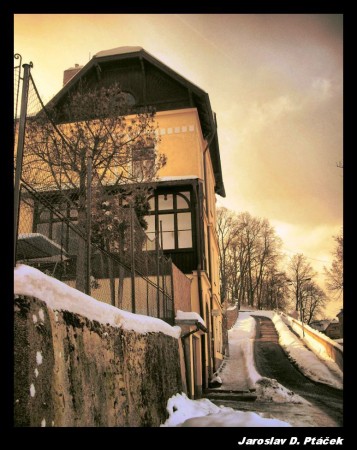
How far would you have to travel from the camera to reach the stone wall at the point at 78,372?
11.5 feet

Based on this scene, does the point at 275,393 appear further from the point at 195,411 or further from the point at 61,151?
the point at 61,151

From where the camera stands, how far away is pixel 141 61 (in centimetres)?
1927

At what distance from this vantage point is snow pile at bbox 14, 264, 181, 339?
3695 millimetres

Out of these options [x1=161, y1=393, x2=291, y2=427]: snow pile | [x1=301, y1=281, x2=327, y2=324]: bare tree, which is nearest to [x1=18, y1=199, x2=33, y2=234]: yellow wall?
[x1=161, y1=393, x2=291, y2=427]: snow pile

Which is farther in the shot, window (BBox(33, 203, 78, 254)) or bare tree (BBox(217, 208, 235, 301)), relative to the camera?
bare tree (BBox(217, 208, 235, 301))

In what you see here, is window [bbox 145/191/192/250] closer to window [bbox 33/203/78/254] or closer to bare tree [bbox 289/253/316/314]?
window [bbox 33/203/78/254]


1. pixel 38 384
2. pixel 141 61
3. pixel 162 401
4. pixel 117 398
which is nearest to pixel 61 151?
pixel 162 401

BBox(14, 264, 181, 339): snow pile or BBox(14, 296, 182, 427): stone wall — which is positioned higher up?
BBox(14, 264, 181, 339): snow pile

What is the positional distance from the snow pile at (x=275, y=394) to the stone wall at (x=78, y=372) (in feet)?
28.5

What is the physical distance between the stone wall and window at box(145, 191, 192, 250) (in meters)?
10.2

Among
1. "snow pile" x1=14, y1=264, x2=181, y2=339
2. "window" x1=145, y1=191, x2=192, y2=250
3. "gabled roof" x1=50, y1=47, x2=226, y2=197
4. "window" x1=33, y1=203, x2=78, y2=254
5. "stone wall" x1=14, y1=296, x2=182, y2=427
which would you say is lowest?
"stone wall" x1=14, y1=296, x2=182, y2=427

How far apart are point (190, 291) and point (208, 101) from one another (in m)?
8.12

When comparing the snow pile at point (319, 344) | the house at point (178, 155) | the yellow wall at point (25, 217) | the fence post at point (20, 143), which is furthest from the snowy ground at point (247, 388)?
the fence post at point (20, 143)
